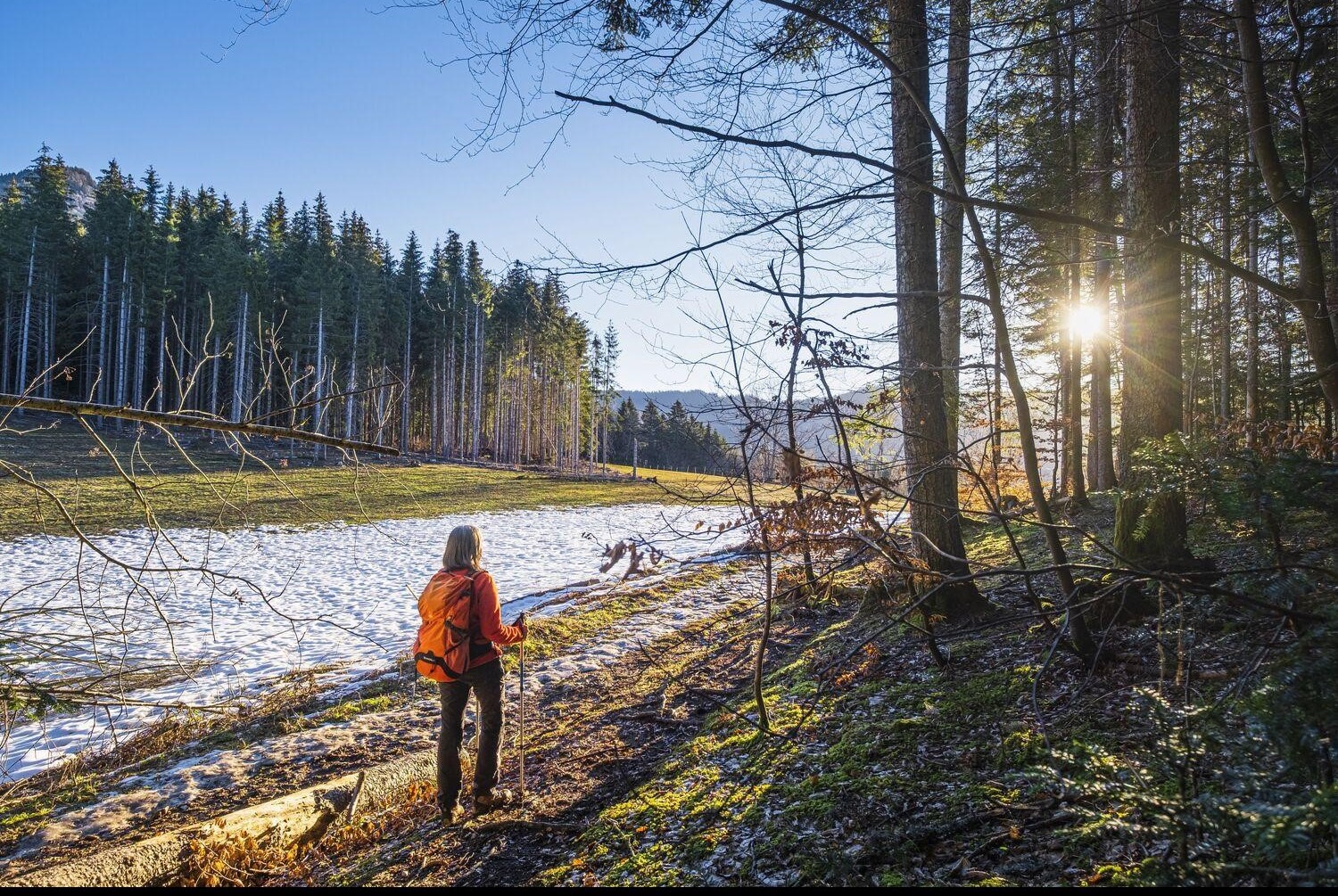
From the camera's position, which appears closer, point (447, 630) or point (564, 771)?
point (447, 630)

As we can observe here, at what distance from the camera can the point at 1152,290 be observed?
454 centimetres

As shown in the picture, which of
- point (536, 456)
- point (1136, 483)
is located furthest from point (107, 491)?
point (536, 456)

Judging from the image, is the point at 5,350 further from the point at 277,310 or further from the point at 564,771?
the point at 564,771

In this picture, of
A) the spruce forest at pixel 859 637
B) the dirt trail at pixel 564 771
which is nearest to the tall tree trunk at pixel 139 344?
the spruce forest at pixel 859 637

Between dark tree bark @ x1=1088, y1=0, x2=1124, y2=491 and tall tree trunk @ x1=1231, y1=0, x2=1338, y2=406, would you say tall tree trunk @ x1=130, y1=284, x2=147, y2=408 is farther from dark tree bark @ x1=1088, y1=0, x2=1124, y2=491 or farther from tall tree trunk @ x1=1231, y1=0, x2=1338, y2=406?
tall tree trunk @ x1=1231, y1=0, x2=1338, y2=406

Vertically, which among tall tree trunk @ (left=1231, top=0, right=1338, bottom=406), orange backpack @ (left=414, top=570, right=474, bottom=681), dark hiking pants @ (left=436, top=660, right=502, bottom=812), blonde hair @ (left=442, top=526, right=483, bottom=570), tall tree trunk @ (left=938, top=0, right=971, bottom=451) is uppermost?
tall tree trunk @ (left=938, top=0, right=971, bottom=451)

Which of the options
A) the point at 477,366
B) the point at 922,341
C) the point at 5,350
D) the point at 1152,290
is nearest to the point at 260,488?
the point at 477,366

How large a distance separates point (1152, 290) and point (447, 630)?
561cm

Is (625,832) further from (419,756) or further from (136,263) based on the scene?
(136,263)

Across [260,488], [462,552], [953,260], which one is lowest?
[260,488]

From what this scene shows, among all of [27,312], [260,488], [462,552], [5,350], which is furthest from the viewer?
[5,350]

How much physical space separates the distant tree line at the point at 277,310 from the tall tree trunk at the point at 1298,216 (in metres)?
30.5

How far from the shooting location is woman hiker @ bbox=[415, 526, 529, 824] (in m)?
4.26

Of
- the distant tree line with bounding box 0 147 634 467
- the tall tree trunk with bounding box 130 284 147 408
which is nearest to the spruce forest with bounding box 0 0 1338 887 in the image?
the distant tree line with bounding box 0 147 634 467
